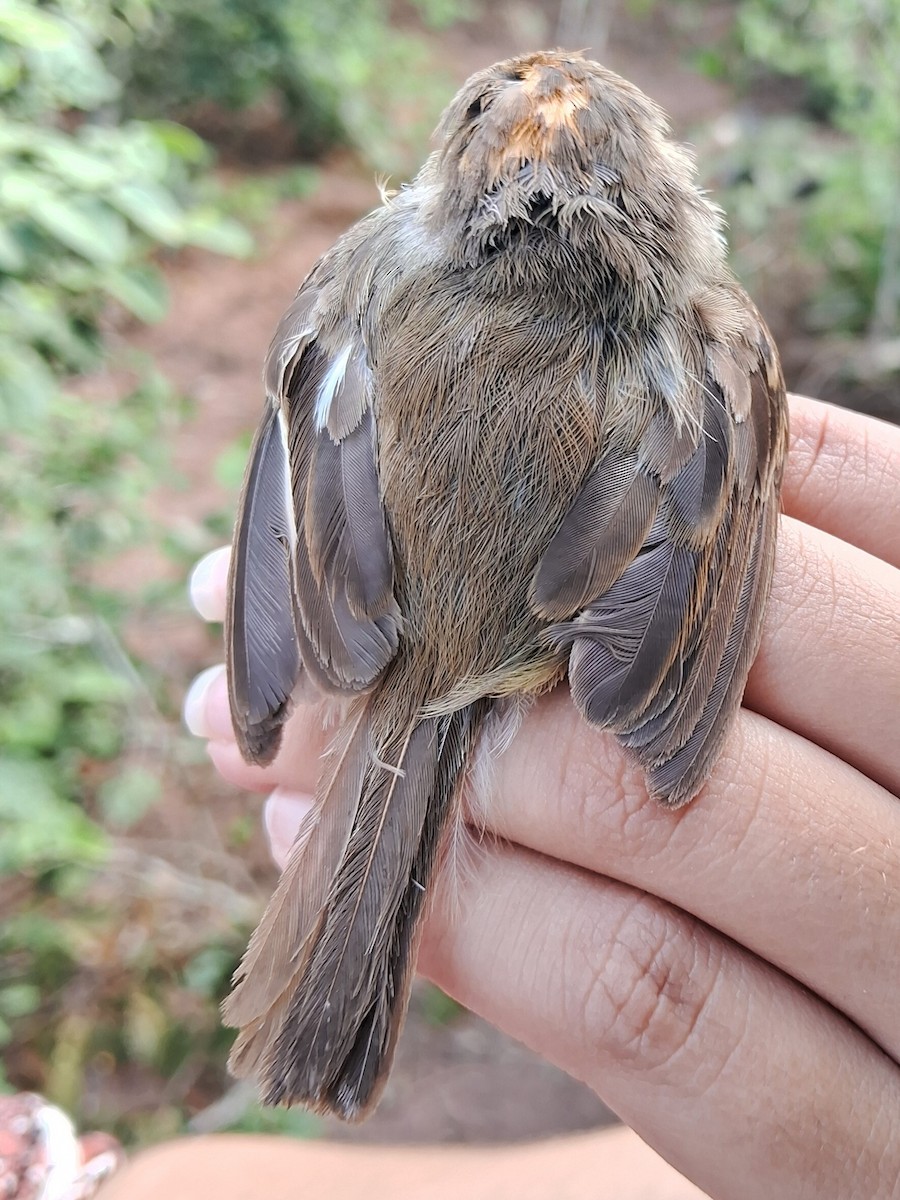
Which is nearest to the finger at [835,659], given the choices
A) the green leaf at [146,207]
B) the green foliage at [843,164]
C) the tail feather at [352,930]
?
the tail feather at [352,930]

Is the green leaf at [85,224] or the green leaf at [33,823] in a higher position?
the green leaf at [85,224]

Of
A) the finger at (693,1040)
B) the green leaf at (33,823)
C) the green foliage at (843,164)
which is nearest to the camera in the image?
the finger at (693,1040)

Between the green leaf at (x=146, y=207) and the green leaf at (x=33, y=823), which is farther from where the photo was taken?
the green leaf at (x=33, y=823)

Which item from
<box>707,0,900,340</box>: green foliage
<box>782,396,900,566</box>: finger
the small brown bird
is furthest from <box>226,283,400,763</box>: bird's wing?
<box>707,0,900,340</box>: green foliage

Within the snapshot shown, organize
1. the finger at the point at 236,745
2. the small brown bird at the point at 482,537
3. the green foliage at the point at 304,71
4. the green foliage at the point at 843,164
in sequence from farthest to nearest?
the green foliage at the point at 304,71 → the green foliage at the point at 843,164 → the finger at the point at 236,745 → the small brown bird at the point at 482,537

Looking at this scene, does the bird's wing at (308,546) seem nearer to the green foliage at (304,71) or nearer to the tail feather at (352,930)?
the tail feather at (352,930)

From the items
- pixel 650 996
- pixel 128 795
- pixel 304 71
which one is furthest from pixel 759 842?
pixel 304 71

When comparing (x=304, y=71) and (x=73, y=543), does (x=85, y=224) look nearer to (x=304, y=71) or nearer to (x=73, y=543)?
(x=73, y=543)
